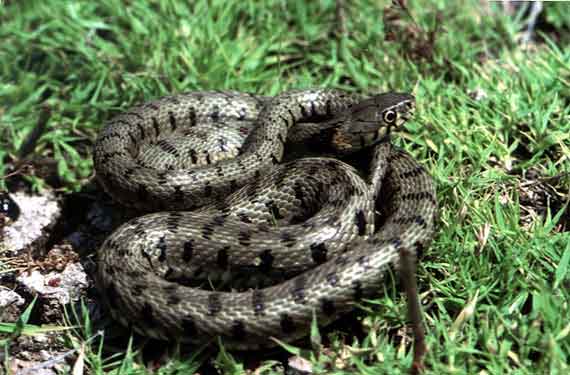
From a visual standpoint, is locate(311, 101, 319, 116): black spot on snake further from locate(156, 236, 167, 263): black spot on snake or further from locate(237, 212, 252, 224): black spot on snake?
locate(156, 236, 167, 263): black spot on snake

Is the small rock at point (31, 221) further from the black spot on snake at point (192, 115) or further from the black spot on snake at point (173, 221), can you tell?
the black spot on snake at point (192, 115)

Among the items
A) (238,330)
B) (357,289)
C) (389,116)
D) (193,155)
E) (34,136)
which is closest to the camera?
(238,330)

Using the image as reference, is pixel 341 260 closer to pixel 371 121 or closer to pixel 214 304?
pixel 214 304

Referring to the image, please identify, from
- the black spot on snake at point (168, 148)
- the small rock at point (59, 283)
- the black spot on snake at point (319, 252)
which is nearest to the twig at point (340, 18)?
the black spot on snake at point (168, 148)

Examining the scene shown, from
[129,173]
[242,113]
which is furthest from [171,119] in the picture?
[129,173]

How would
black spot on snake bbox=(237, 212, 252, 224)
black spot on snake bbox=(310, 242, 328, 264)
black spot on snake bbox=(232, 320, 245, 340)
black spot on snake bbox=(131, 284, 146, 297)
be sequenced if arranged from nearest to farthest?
black spot on snake bbox=(232, 320, 245, 340)
black spot on snake bbox=(131, 284, 146, 297)
black spot on snake bbox=(310, 242, 328, 264)
black spot on snake bbox=(237, 212, 252, 224)

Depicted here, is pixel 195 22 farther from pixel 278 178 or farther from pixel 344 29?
pixel 278 178

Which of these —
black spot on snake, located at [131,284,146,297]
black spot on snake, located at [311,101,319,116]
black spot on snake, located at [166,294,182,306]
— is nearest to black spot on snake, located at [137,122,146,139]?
black spot on snake, located at [311,101,319,116]
